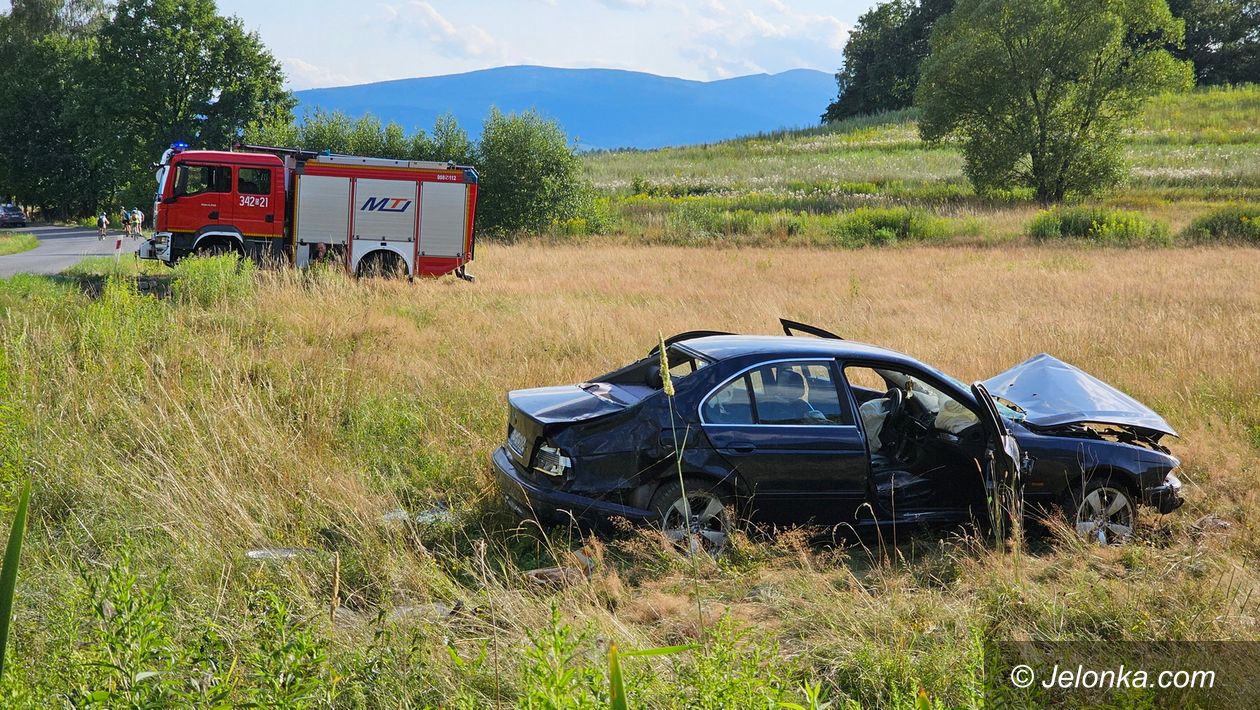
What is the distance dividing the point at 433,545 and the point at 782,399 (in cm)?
247

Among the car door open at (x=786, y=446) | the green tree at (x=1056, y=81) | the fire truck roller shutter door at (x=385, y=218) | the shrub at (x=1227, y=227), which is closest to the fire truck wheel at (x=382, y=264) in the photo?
the fire truck roller shutter door at (x=385, y=218)

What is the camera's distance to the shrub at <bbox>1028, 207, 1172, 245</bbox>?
27359mm

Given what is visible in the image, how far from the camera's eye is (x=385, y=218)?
70.4ft

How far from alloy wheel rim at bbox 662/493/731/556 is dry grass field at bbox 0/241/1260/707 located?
194mm

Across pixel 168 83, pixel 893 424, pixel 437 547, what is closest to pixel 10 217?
pixel 168 83

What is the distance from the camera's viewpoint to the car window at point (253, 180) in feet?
68.9

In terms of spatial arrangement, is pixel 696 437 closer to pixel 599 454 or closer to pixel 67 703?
pixel 599 454

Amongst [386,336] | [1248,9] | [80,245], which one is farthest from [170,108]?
[1248,9]

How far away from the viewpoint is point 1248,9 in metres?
72.8

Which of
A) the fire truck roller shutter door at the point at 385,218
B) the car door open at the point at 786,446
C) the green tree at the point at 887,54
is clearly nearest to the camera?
the car door open at the point at 786,446

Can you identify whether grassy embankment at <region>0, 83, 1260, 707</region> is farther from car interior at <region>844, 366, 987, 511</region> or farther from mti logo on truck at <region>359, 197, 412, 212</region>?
mti logo on truck at <region>359, 197, 412, 212</region>

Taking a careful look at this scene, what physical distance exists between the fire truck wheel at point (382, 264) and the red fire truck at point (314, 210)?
22 millimetres

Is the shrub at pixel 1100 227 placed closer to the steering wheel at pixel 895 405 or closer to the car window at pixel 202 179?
the car window at pixel 202 179

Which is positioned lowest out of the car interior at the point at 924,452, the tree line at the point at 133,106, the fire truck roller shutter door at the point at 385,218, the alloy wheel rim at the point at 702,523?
the alloy wheel rim at the point at 702,523
